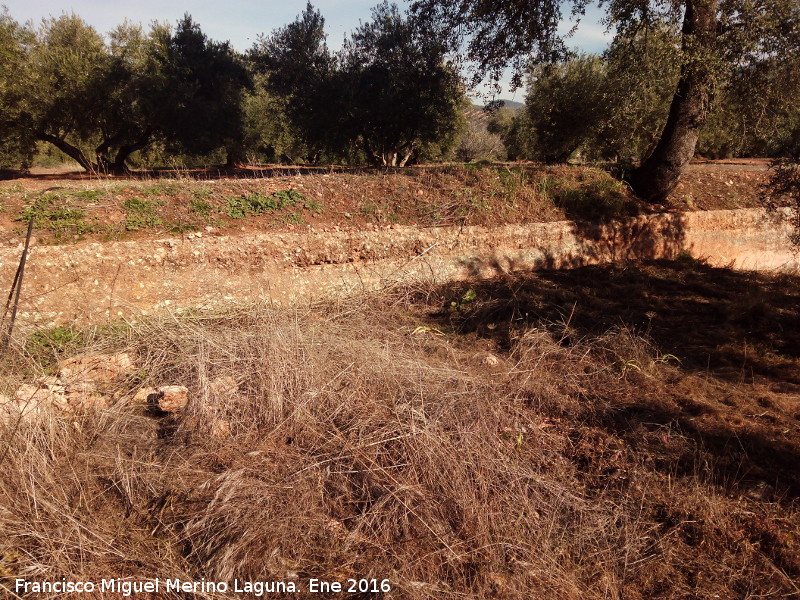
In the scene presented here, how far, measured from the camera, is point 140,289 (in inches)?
241

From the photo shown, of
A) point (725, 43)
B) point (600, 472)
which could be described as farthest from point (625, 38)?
point (600, 472)

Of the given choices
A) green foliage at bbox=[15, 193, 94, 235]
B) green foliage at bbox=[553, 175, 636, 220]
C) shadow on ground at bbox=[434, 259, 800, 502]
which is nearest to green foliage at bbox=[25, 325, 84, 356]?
green foliage at bbox=[15, 193, 94, 235]

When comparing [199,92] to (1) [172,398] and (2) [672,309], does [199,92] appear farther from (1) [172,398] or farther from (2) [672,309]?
(2) [672,309]

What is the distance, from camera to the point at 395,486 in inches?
118

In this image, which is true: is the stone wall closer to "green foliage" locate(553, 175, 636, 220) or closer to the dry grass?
"green foliage" locate(553, 175, 636, 220)

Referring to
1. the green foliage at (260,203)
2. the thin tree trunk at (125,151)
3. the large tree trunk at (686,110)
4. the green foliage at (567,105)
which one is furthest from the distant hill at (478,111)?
the thin tree trunk at (125,151)

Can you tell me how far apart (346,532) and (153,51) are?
17.3 m

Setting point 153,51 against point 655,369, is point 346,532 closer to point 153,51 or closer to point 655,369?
point 655,369

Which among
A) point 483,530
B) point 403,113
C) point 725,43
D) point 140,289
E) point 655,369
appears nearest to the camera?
point 483,530

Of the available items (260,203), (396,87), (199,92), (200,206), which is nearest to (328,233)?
(260,203)

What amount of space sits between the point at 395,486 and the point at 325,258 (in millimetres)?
4829

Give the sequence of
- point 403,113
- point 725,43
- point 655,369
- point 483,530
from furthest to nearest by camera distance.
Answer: point 403,113 → point 725,43 → point 655,369 → point 483,530

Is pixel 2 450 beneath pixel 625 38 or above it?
beneath

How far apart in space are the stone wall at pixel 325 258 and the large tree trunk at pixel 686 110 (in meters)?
0.86
